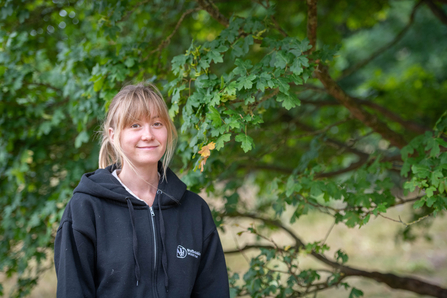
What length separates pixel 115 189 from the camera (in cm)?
179

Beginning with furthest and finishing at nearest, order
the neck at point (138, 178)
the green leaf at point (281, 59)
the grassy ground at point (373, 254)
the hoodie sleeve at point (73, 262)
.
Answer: the grassy ground at point (373, 254) → the green leaf at point (281, 59) → the neck at point (138, 178) → the hoodie sleeve at point (73, 262)

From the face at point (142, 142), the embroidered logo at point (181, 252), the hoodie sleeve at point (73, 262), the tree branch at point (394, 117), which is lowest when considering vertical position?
the hoodie sleeve at point (73, 262)

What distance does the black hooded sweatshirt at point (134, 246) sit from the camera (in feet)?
5.27

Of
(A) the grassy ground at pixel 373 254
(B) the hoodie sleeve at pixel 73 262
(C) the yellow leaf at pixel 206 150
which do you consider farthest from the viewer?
(A) the grassy ground at pixel 373 254

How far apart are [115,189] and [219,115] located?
2.15ft

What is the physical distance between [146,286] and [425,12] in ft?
28.5

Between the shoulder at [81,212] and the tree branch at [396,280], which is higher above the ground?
the tree branch at [396,280]

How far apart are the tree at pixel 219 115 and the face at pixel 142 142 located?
0.28 metres

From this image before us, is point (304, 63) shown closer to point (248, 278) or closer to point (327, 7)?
point (248, 278)

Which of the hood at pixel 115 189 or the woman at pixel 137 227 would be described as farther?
the hood at pixel 115 189

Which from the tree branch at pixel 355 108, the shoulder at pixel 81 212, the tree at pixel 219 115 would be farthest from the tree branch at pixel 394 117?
the shoulder at pixel 81 212

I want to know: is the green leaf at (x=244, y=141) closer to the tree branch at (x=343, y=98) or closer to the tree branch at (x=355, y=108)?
the tree branch at (x=343, y=98)

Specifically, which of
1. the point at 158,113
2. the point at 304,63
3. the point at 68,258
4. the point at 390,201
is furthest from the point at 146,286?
the point at 390,201

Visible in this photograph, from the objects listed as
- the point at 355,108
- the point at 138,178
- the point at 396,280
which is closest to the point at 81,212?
the point at 138,178
